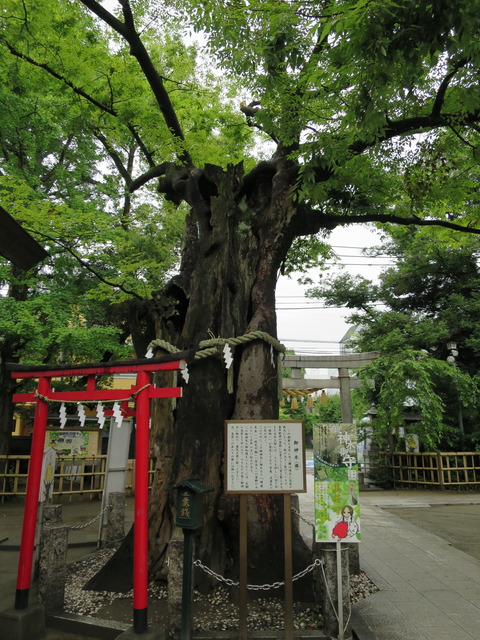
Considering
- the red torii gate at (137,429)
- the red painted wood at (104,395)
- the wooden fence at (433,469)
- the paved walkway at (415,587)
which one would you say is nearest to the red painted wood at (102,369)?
the red torii gate at (137,429)

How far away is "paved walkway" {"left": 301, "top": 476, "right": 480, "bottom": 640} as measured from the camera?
4324 mm

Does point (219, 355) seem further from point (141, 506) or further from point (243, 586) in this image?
point (243, 586)

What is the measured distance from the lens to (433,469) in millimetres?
15617

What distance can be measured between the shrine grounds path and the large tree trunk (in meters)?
1.11

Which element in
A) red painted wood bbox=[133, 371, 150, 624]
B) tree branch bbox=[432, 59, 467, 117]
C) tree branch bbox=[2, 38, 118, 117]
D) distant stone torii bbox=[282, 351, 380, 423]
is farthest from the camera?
distant stone torii bbox=[282, 351, 380, 423]

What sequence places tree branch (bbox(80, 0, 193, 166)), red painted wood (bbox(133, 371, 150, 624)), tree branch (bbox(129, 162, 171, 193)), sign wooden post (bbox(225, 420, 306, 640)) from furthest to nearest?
1. tree branch (bbox(129, 162, 171, 193))
2. tree branch (bbox(80, 0, 193, 166))
3. sign wooden post (bbox(225, 420, 306, 640))
4. red painted wood (bbox(133, 371, 150, 624))

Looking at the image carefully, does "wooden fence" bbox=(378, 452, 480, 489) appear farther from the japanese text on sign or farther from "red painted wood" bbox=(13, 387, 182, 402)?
"red painted wood" bbox=(13, 387, 182, 402)

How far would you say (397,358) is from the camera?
54.4 ft

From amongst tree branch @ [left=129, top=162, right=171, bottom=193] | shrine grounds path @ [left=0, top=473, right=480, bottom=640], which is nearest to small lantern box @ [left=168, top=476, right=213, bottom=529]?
shrine grounds path @ [left=0, top=473, right=480, bottom=640]

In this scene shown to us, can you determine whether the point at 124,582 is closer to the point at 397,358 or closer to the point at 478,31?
the point at 478,31

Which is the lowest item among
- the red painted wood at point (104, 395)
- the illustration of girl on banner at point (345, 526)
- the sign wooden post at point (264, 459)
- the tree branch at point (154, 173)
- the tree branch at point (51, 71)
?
the illustration of girl on banner at point (345, 526)

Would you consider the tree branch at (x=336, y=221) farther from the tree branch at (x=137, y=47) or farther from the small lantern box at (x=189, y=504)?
the small lantern box at (x=189, y=504)

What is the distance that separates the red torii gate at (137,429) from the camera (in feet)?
13.4

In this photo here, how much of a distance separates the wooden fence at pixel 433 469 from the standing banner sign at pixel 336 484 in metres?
12.7
